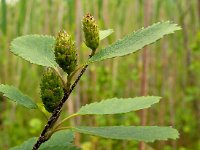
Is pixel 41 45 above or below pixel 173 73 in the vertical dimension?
below

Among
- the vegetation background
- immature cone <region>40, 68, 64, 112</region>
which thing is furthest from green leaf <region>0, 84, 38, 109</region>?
the vegetation background

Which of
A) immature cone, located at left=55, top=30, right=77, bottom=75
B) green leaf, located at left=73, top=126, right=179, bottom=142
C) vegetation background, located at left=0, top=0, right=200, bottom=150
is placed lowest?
green leaf, located at left=73, top=126, right=179, bottom=142

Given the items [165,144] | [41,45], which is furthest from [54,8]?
[41,45]

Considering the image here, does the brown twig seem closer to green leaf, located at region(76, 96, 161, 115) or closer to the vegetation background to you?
green leaf, located at region(76, 96, 161, 115)

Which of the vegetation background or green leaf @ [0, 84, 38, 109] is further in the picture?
the vegetation background

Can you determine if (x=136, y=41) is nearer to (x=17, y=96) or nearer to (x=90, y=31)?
(x=90, y=31)

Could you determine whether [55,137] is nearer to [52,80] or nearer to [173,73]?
[52,80]
